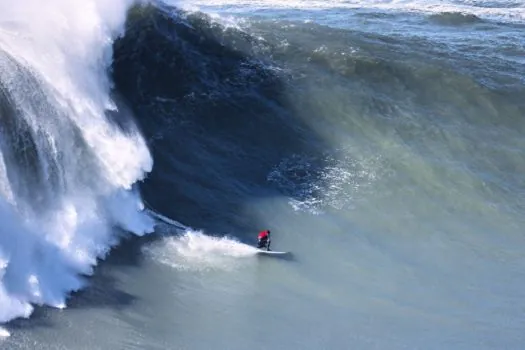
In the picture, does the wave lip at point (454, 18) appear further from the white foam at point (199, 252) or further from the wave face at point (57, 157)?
the white foam at point (199, 252)

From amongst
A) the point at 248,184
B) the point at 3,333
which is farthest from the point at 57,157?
the point at 248,184

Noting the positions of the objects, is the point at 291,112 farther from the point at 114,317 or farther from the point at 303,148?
the point at 114,317

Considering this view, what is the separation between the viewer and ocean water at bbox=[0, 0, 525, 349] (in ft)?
48.8

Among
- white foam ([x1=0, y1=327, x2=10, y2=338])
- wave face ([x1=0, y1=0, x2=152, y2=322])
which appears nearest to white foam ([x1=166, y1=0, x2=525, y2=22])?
wave face ([x1=0, y1=0, x2=152, y2=322])

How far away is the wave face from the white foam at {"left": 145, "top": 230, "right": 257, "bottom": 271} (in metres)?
0.93

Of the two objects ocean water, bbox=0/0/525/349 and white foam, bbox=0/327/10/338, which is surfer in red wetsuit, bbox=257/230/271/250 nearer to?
ocean water, bbox=0/0/525/349

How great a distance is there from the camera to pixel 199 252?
17.3 m

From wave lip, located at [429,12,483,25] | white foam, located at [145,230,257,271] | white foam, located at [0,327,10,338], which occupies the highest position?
wave lip, located at [429,12,483,25]

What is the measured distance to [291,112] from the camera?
79.4 ft

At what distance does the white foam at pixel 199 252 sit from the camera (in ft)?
54.8

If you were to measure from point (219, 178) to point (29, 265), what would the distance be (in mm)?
7240

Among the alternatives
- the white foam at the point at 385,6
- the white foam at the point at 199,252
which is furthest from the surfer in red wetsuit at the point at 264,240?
the white foam at the point at 385,6

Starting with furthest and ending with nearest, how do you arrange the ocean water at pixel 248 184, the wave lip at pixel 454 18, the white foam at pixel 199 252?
the wave lip at pixel 454 18 → the white foam at pixel 199 252 → the ocean water at pixel 248 184

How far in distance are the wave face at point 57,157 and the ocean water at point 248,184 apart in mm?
53
